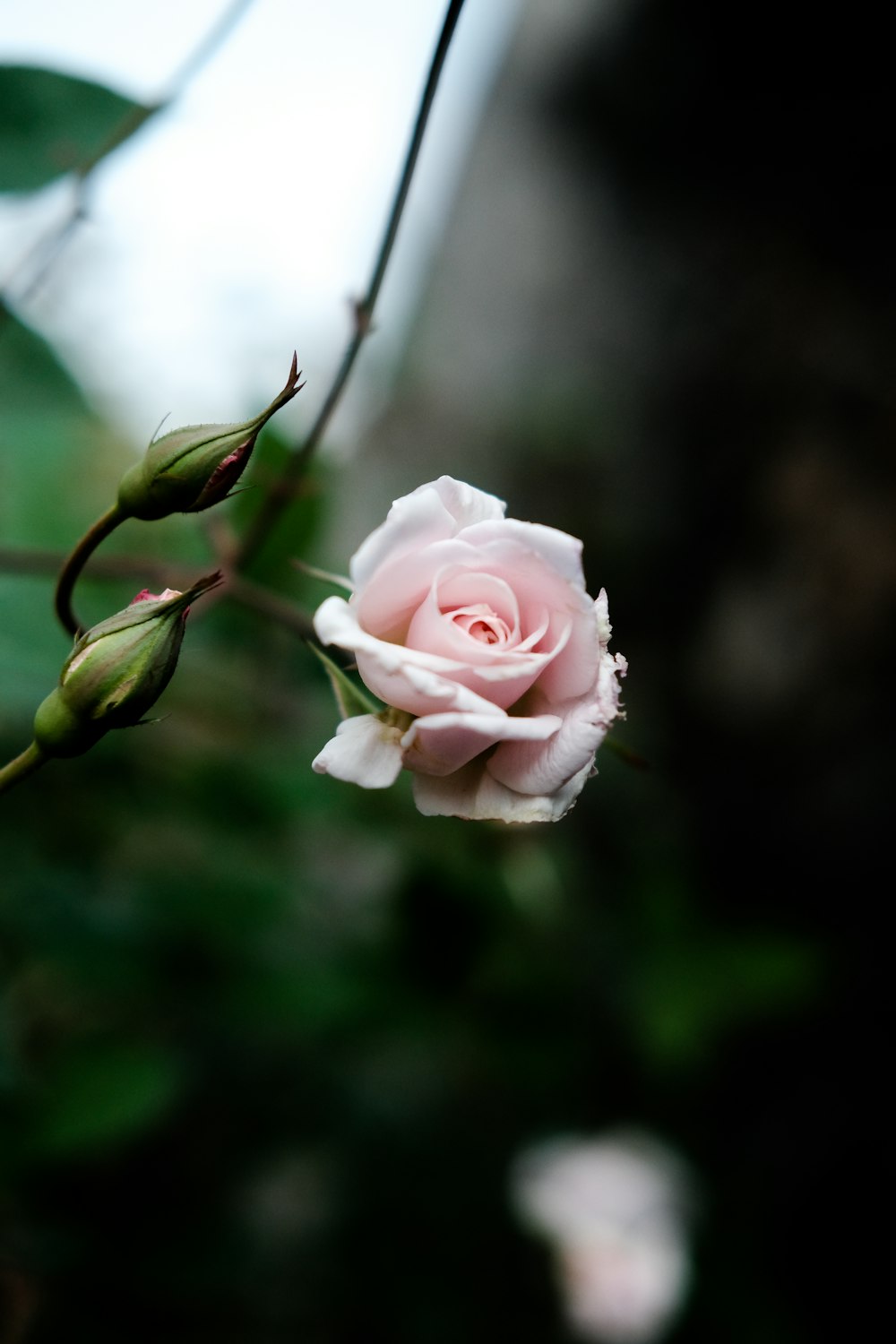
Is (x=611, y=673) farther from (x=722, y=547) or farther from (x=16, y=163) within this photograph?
(x=722, y=547)

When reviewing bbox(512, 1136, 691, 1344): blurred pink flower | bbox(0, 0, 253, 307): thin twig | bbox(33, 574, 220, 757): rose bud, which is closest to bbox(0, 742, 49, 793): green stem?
bbox(33, 574, 220, 757): rose bud

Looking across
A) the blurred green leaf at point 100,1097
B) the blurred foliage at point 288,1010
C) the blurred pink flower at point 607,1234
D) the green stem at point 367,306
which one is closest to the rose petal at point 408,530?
the green stem at point 367,306

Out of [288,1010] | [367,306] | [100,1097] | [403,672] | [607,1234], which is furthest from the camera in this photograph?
[607,1234]

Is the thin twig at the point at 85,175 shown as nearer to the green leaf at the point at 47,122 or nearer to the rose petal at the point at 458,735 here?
the green leaf at the point at 47,122

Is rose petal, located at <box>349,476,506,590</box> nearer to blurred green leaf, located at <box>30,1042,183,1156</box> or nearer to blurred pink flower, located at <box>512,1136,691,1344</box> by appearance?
blurred green leaf, located at <box>30,1042,183,1156</box>

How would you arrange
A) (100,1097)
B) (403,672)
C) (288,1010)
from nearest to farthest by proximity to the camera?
(403,672) → (100,1097) → (288,1010)

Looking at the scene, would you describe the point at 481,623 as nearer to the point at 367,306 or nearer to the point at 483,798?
the point at 483,798

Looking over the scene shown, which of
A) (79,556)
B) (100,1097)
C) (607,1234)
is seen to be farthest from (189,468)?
(607,1234)
